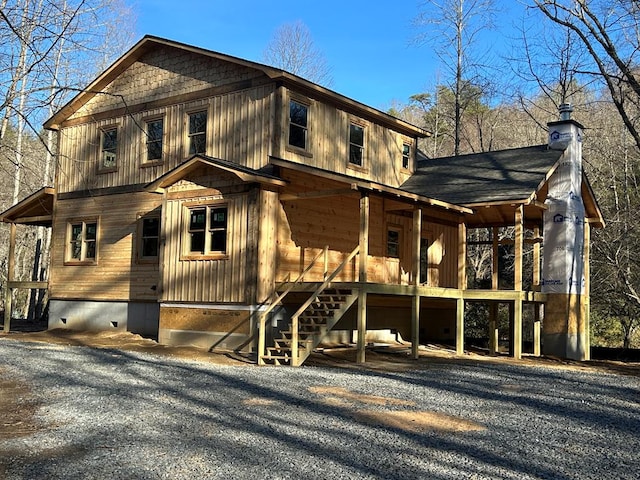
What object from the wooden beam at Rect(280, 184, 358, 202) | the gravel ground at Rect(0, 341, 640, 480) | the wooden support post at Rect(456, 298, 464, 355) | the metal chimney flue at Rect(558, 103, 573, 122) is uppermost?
the metal chimney flue at Rect(558, 103, 573, 122)

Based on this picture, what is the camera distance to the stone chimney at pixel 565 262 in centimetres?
1936

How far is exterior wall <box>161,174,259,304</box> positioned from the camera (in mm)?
16297

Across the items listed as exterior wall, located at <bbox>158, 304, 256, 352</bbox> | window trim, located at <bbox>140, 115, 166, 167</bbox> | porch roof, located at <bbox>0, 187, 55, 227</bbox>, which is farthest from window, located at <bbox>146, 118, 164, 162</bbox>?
exterior wall, located at <bbox>158, 304, 256, 352</bbox>

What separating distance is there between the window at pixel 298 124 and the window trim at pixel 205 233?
2.57 metres

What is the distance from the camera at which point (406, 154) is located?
75.4 ft

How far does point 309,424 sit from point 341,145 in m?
12.5

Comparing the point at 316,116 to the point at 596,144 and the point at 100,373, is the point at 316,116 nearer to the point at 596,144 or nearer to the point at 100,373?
the point at 100,373

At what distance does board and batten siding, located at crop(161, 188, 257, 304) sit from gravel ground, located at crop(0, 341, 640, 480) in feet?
11.4

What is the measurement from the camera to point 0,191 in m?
43.5

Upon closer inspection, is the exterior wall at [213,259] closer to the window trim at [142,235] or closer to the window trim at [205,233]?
the window trim at [205,233]

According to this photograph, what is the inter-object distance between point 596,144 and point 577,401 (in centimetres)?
2288

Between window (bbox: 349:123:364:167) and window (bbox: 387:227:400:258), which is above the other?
window (bbox: 349:123:364:167)

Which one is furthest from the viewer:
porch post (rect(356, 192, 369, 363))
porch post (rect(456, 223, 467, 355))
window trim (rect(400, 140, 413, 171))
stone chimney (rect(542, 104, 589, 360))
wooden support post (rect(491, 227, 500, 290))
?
window trim (rect(400, 140, 413, 171))

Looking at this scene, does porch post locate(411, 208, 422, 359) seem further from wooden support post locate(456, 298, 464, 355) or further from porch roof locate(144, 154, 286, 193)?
porch roof locate(144, 154, 286, 193)
